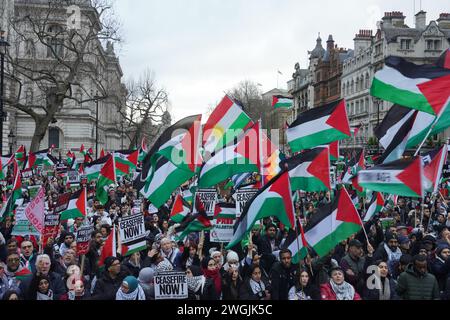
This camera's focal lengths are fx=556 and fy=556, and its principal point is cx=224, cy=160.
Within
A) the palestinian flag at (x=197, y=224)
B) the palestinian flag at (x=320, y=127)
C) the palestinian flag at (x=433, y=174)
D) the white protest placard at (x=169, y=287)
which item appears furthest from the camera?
the palestinian flag at (x=320, y=127)

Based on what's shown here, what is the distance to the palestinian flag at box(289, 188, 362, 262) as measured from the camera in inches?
302

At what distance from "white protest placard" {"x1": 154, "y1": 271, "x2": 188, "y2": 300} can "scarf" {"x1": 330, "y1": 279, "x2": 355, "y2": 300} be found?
74.2 inches

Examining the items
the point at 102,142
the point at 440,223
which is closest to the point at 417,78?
the point at 440,223

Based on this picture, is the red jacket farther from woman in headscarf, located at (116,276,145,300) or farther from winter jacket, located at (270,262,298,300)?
woman in headscarf, located at (116,276,145,300)

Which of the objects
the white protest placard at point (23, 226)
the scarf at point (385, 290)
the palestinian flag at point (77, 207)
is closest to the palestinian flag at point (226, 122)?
the palestinian flag at point (77, 207)

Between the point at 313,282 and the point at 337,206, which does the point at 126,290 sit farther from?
the point at 337,206

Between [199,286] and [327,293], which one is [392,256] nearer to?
[327,293]

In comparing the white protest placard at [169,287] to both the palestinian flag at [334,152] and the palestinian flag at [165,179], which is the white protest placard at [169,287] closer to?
the palestinian flag at [165,179]

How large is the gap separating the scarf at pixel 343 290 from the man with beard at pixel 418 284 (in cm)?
72

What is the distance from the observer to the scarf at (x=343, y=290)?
6893 millimetres
